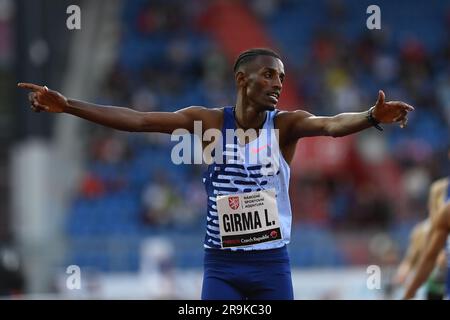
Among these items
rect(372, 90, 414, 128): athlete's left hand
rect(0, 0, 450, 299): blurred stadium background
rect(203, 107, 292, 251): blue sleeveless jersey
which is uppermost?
rect(0, 0, 450, 299): blurred stadium background

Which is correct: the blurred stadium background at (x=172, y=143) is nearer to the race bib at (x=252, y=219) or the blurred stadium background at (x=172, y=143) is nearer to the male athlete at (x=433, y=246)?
the male athlete at (x=433, y=246)

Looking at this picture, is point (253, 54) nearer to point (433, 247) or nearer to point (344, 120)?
point (344, 120)

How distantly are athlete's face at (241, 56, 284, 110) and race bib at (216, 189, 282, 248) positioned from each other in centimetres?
62

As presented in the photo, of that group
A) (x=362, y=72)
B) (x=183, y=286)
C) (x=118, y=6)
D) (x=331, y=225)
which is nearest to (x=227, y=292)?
(x=183, y=286)

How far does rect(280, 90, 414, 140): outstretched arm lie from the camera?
662cm

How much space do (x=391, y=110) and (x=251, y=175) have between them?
1.10m

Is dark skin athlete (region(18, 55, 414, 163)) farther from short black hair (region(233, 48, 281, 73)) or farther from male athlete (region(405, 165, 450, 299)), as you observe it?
male athlete (region(405, 165, 450, 299))

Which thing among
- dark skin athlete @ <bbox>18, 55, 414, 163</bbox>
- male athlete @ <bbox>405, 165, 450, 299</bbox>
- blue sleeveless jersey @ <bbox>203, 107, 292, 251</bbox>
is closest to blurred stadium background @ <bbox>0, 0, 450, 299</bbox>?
male athlete @ <bbox>405, 165, 450, 299</bbox>

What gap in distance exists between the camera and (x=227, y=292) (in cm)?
709

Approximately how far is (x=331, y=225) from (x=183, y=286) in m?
3.72

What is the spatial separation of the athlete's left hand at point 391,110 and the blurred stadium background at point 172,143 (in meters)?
9.41

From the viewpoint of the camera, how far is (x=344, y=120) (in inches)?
272

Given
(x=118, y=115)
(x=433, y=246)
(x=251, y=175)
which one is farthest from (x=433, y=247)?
(x=118, y=115)

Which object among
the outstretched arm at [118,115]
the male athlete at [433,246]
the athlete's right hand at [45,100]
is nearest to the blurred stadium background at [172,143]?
the male athlete at [433,246]
